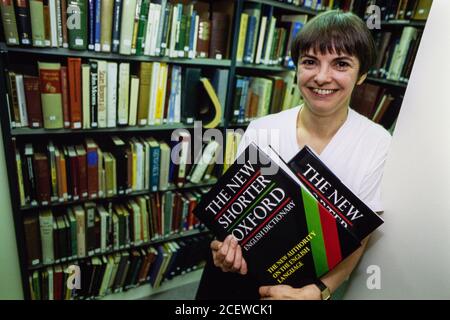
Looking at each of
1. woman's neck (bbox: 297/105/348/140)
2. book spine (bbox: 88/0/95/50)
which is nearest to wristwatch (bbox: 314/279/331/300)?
woman's neck (bbox: 297/105/348/140)

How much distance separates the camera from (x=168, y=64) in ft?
5.25

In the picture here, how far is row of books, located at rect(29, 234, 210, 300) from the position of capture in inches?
63.0

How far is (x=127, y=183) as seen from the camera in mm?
1634

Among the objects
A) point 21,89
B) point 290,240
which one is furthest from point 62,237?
point 290,240

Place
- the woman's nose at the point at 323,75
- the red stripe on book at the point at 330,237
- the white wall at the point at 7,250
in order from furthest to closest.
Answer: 1. the white wall at the point at 7,250
2. the woman's nose at the point at 323,75
3. the red stripe on book at the point at 330,237

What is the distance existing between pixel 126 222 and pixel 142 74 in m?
0.84

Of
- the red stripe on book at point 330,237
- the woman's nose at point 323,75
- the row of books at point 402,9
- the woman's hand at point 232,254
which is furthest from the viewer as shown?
the row of books at point 402,9

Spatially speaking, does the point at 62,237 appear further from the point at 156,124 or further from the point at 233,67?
the point at 233,67

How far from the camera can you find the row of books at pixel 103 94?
1279mm

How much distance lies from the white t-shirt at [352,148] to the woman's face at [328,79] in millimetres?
95

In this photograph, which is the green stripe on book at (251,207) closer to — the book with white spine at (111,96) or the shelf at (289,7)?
the book with white spine at (111,96)

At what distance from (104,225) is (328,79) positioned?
1381 mm

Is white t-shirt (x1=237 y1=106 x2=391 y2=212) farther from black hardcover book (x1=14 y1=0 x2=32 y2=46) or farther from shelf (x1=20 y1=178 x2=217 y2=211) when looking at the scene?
black hardcover book (x1=14 y1=0 x2=32 y2=46)

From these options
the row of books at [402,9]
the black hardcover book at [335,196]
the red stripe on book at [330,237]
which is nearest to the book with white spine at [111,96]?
the black hardcover book at [335,196]
